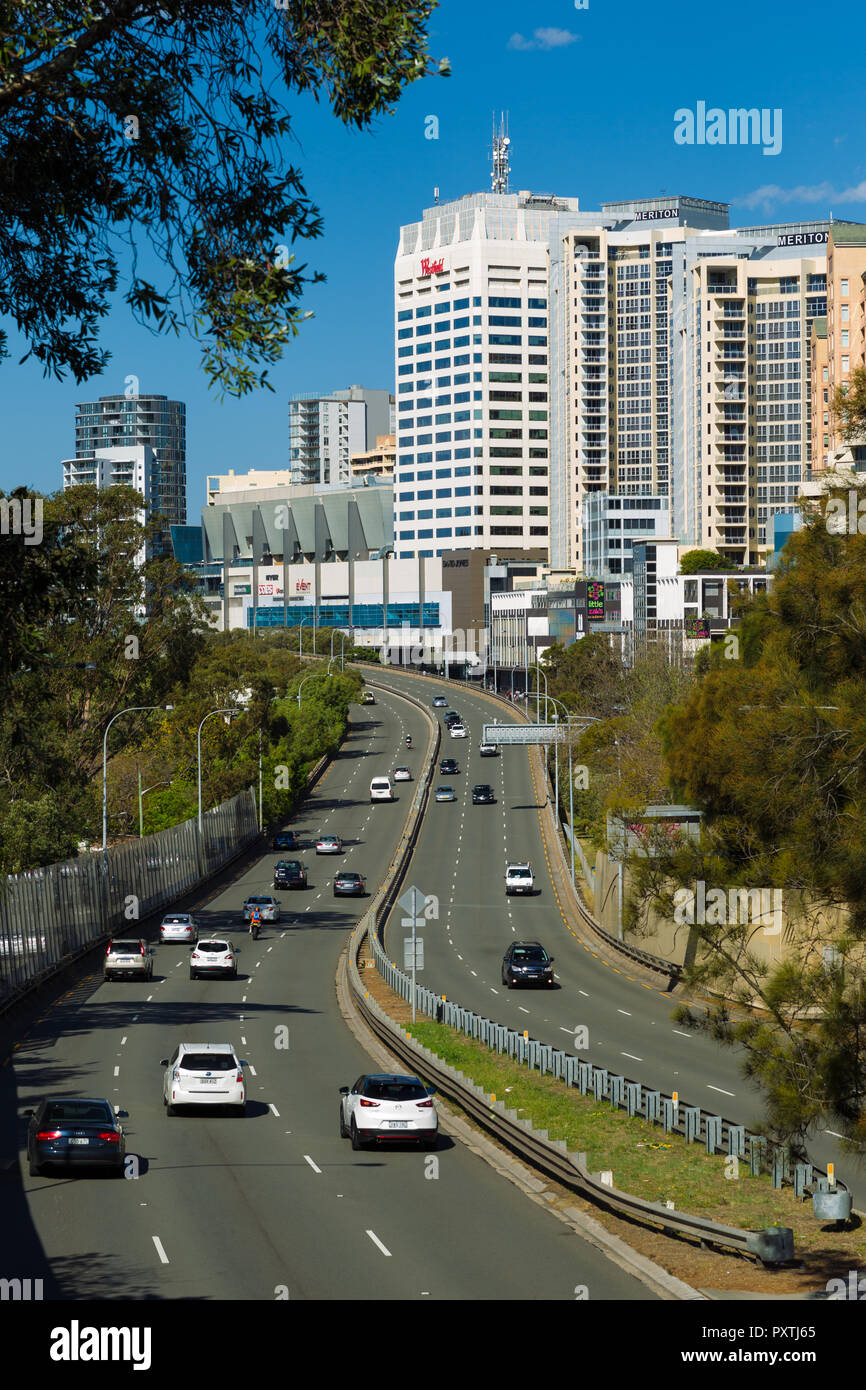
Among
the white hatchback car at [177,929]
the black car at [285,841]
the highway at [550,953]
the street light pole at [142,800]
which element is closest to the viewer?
the highway at [550,953]

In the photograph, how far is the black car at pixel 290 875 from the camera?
2896 inches

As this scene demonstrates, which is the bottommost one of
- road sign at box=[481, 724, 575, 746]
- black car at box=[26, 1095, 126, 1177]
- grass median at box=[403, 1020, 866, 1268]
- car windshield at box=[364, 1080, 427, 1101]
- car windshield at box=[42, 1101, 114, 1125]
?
road sign at box=[481, 724, 575, 746]

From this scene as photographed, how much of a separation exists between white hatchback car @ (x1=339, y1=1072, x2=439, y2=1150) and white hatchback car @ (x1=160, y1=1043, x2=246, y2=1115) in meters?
2.68

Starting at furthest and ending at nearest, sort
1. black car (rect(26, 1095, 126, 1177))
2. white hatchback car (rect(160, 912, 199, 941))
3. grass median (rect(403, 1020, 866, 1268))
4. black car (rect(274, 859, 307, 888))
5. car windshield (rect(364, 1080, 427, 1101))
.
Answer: black car (rect(274, 859, 307, 888))
white hatchback car (rect(160, 912, 199, 941))
car windshield (rect(364, 1080, 427, 1101))
black car (rect(26, 1095, 126, 1177))
grass median (rect(403, 1020, 866, 1268))

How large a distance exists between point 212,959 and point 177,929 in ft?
36.8

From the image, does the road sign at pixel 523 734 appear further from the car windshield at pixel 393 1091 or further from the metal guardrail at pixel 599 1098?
the car windshield at pixel 393 1091

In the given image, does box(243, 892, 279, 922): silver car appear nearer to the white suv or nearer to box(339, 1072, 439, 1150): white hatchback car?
the white suv

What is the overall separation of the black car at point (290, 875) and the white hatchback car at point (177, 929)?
14.3 meters

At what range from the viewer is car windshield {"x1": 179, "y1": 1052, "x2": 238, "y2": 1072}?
26.3 m

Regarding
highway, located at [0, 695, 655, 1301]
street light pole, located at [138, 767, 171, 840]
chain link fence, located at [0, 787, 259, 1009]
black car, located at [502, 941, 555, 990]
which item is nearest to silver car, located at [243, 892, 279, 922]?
chain link fence, located at [0, 787, 259, 1009]

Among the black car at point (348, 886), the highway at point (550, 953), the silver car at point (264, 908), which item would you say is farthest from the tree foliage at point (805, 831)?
the black car at point (348, 886)

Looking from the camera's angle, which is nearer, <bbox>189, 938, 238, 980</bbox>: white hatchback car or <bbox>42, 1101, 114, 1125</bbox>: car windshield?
<bbox>42, 1101, 114, 1125</bbox>: car windshield

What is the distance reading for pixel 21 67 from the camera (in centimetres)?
1033

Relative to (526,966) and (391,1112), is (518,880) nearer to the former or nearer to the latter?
(526,966)
